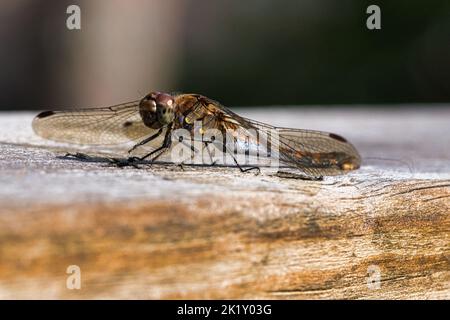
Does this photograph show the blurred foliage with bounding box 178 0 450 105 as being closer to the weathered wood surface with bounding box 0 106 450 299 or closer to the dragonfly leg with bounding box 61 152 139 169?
the dragonfly leg with bounding box 61 152 139 169

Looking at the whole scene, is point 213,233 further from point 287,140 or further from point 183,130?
point 183,130

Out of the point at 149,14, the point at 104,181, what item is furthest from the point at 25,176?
the point at 149,14

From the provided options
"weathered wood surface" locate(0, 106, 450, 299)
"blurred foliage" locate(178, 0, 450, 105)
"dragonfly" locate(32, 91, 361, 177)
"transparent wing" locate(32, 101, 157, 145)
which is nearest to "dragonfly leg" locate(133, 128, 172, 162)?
"dragonfly" locate(32, 91, 361, 177)

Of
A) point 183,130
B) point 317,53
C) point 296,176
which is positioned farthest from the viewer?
point 317,53

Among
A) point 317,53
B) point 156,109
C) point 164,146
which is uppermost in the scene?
point 317,53

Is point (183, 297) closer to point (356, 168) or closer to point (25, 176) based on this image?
point (25, 176)

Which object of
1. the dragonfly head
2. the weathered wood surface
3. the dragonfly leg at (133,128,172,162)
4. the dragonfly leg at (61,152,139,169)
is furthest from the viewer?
the dragonfly head

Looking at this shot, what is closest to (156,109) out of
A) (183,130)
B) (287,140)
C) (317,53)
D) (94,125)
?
(183,130)
